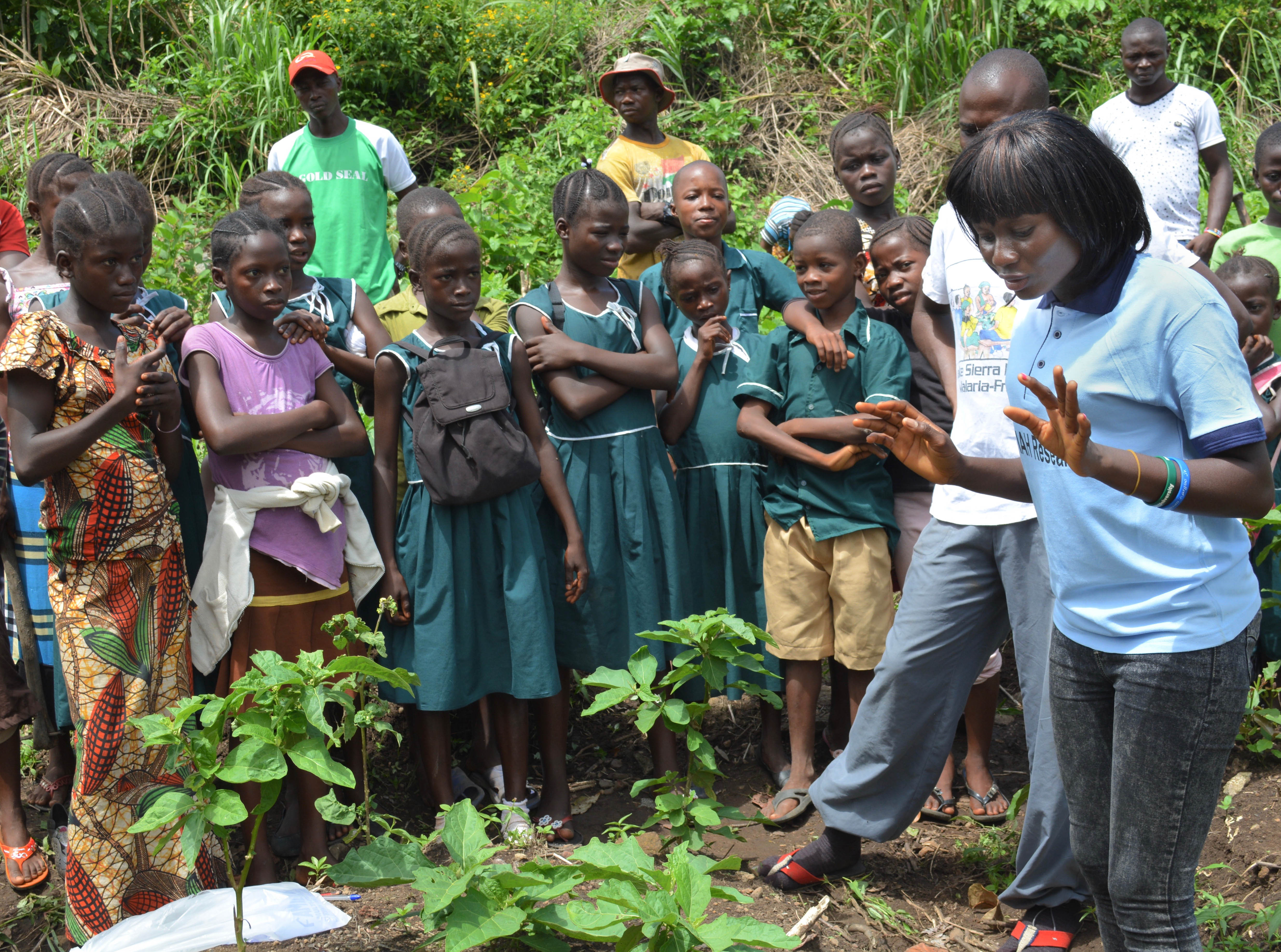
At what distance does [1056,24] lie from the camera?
9203 millimetres

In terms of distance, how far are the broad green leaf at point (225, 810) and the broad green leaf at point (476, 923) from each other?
1.50 ft

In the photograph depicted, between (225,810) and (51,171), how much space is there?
264 cm

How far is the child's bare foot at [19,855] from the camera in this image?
332 centimetres

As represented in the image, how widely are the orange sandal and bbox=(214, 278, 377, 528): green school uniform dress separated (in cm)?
117

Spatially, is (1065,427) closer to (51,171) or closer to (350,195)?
(51,171)

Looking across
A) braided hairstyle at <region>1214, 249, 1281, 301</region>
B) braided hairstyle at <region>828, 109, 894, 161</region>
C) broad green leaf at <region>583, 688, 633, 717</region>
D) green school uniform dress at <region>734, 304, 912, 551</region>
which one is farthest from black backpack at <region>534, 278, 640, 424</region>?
braided hairstyle at <region>1214, 249, 1281, 301</region>

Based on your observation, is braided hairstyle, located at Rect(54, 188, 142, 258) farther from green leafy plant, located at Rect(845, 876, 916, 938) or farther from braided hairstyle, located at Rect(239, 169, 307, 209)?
green leafy plant, located at Rect(845, 876, 916, 938)

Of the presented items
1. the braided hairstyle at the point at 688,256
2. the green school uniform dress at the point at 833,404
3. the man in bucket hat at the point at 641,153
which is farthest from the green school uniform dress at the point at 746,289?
the man in bucket hat at the point at 641,153

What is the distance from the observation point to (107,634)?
2.92 metres

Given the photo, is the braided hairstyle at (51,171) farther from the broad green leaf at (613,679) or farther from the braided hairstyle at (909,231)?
the braided hairstyle at (909,231)

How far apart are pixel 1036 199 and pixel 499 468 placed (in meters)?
1.84

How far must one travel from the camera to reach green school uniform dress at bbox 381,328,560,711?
11.4ft

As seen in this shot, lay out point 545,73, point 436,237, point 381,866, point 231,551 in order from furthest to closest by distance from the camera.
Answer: point 545,73 → point 436,237 → point 231,551 → point 381,866

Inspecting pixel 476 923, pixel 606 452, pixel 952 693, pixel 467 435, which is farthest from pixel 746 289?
pixel 476 923
